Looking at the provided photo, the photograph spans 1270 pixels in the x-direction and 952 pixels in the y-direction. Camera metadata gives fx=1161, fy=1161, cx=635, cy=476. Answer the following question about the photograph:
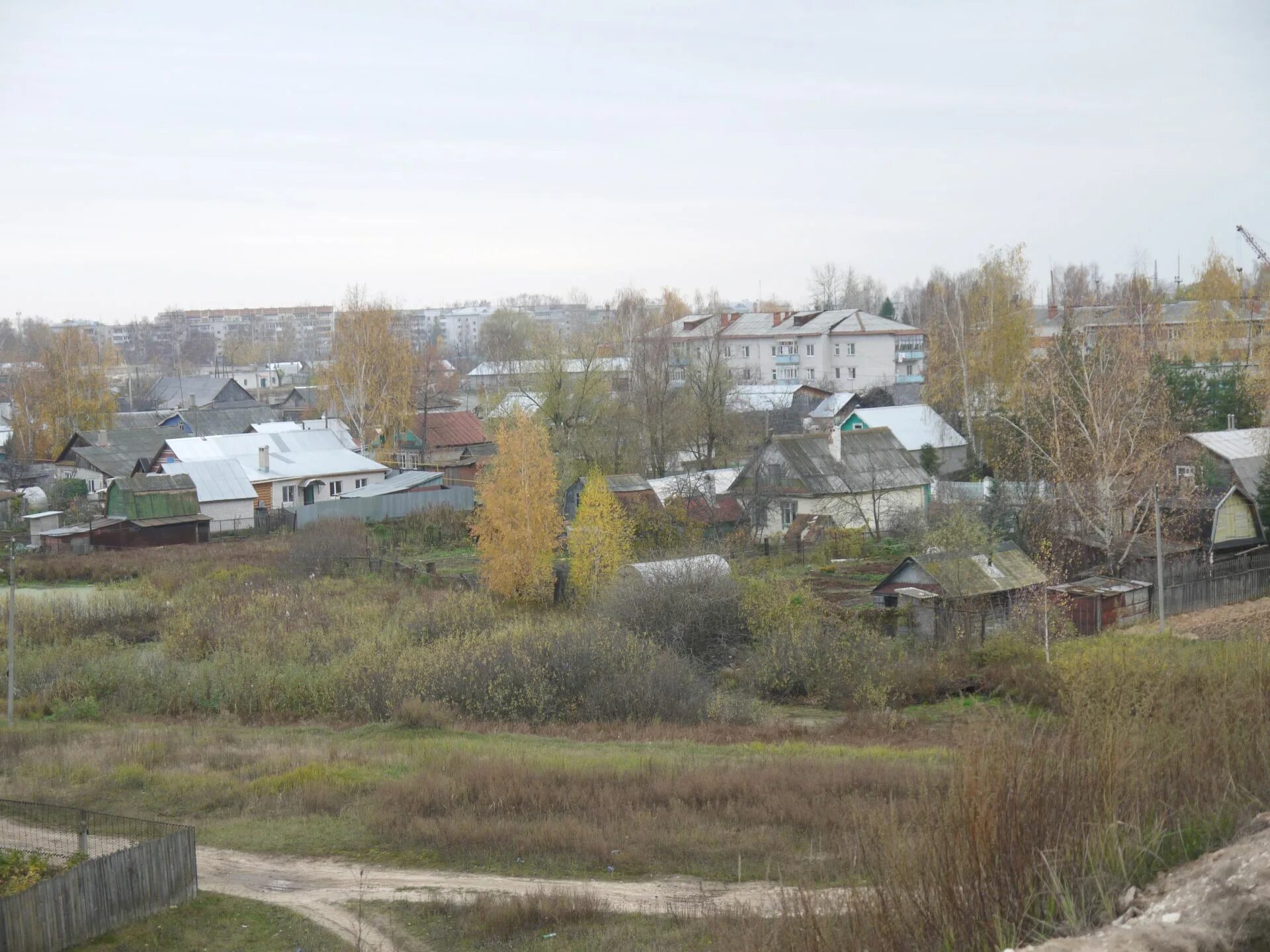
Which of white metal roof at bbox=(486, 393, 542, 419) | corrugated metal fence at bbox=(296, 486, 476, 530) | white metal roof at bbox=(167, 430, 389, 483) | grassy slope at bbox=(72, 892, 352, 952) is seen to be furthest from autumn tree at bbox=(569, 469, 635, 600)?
white metal roof at bbox=(167, 430, 389, 483)

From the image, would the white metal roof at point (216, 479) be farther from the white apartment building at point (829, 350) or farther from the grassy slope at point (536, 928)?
the grassy slope at point (536, 928)

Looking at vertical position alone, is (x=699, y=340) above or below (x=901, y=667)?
above

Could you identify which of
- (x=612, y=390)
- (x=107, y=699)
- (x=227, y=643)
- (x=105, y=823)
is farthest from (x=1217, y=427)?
(x=105, y=823)

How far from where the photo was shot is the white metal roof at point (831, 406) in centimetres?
6300

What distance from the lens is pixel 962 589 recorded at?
25.5 metres

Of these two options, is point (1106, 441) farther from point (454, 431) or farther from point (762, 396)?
point (454, 431)

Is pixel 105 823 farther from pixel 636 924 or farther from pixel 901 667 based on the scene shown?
pixel 901 667

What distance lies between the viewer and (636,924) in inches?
424

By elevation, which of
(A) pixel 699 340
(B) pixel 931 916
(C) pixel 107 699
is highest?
(A) pixel 699 340

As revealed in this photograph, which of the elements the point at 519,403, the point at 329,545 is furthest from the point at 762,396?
the point at 329,545

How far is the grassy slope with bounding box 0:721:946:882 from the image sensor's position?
12664 millimetres

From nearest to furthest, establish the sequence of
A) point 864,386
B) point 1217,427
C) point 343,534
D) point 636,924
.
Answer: point 636,924 → point 343,534 → point 1217,427 → point 864,386

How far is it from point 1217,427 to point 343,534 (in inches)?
1261

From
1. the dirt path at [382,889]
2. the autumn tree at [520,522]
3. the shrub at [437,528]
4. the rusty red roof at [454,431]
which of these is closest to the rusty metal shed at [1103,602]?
the autumn tree at [520,522]
